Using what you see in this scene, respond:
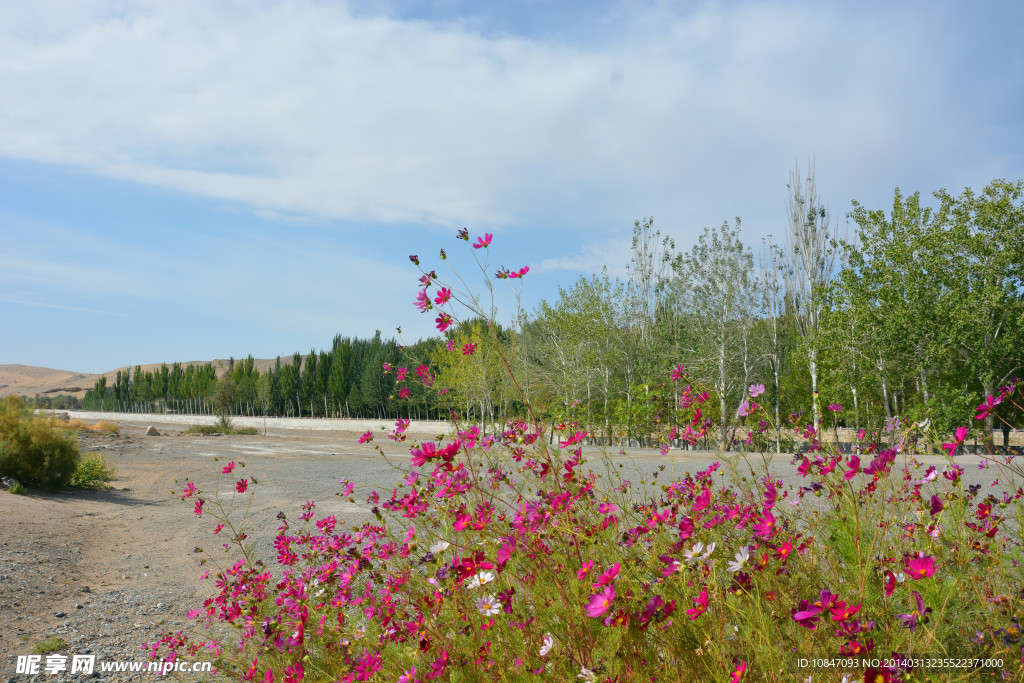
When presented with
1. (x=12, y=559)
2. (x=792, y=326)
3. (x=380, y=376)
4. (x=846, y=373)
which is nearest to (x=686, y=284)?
(x=846, y=373)

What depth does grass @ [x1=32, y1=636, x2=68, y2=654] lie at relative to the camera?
3.77m

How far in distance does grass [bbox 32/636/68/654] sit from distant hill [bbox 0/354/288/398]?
11554cm

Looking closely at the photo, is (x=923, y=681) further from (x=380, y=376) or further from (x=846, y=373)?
(x=380, y=376)

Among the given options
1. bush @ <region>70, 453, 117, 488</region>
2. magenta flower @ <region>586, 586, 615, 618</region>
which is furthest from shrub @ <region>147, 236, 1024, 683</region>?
bush @ <region>70, 453, 117, 488</region>

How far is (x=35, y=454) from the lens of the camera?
1000 cm

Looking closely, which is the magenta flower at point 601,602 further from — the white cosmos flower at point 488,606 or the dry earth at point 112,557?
the dry earth at point 112,557

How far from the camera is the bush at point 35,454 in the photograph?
9.81 m

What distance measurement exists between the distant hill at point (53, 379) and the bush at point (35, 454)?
108 metres

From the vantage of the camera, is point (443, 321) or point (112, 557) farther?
point (112, 557)

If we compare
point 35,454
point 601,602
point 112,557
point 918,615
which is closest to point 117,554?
point 112,557

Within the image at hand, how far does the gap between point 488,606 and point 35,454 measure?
38.1 ft

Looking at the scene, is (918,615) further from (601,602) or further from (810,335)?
(810,335)

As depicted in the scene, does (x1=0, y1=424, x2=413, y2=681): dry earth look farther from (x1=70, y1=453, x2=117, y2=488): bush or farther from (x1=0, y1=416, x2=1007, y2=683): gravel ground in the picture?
(x1=70, y1=453, x2=117, y2=488): bush

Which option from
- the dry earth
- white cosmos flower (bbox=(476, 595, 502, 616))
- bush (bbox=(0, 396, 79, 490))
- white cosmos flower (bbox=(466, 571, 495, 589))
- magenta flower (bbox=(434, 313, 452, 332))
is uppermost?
magenta flower (bbox=(434, 313, 452, 332))
